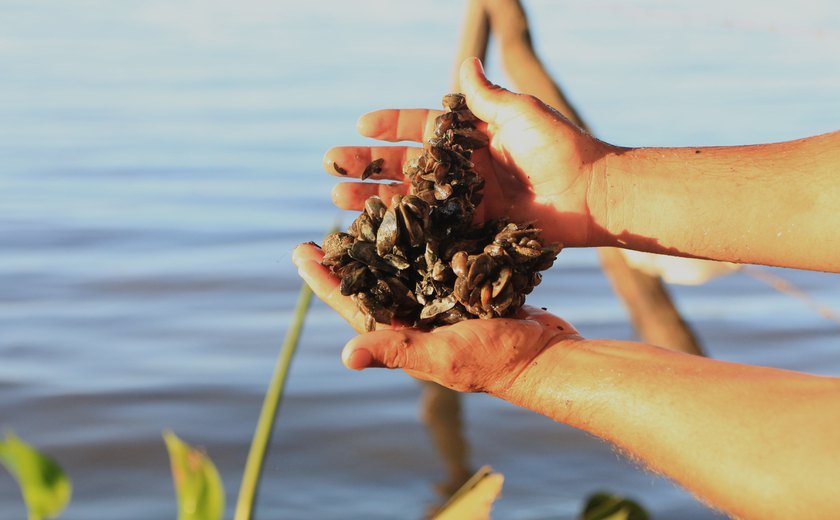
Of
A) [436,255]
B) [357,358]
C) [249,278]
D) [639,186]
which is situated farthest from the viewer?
[249,278]

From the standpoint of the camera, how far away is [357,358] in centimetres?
227

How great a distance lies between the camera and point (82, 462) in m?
4.68

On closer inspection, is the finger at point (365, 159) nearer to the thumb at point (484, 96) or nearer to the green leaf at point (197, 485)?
the thumb at point (484, 96)

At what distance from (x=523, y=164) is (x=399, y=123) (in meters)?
0.40

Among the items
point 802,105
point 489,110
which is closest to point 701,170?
point 489,110

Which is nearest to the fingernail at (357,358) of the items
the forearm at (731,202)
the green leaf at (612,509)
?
the green leaf at (612,509)

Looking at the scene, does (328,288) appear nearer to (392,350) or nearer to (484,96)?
(392,350)

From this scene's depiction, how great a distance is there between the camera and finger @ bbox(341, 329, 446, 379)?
7.48 feet

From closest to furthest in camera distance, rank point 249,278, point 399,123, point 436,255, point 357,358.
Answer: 1. point 357,358
2. point 436,255
3. point 399,123
4. point 249,278

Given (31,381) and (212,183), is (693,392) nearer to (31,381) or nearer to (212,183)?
(31,381)

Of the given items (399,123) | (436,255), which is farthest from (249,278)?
(436,255)

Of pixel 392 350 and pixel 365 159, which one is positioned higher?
pixel 365 159

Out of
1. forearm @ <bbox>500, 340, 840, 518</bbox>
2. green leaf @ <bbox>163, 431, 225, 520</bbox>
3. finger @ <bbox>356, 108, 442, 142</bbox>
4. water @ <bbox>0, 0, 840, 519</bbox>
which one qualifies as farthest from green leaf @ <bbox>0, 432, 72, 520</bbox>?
water @ <bbox>0, 0, 840, 519</bbox>

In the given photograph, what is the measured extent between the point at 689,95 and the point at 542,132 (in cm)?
911
